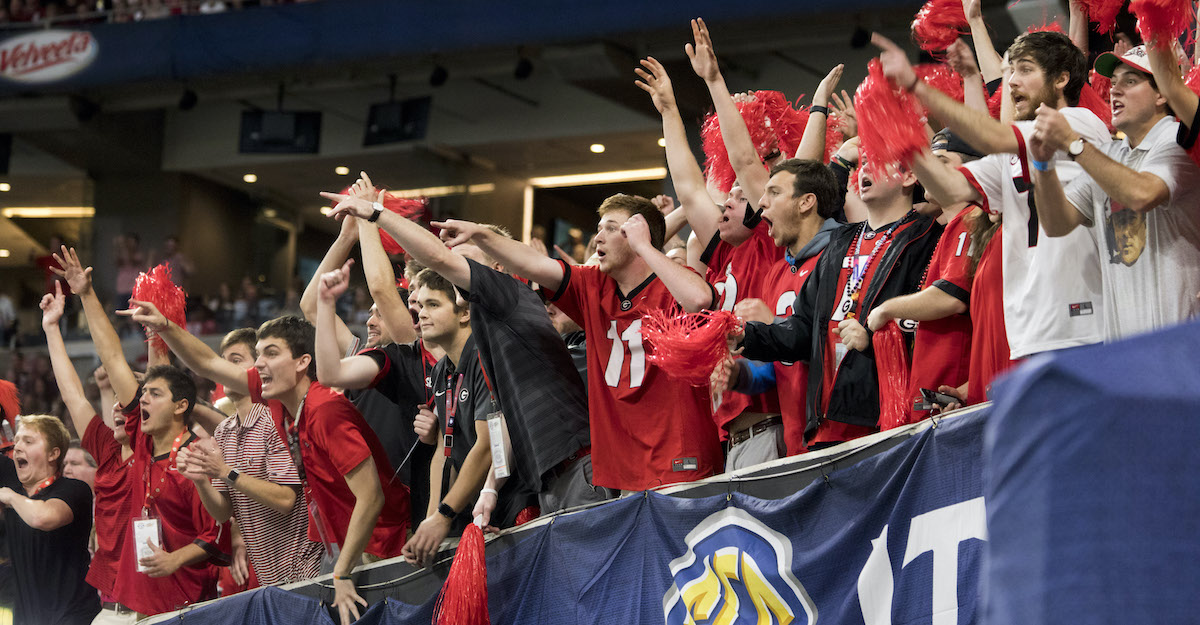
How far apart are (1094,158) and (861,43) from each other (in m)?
9.97

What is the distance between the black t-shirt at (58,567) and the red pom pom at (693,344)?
3963 millimetres

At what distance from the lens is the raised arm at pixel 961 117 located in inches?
129

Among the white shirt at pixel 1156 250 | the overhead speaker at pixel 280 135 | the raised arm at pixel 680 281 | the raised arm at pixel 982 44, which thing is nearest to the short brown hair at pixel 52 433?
Answer: the raised arm at pixel 680 281

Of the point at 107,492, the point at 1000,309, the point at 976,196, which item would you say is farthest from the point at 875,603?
the point at 107,492

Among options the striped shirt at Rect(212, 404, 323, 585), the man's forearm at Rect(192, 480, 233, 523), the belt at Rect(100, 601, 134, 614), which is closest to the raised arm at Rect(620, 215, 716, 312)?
the striped shirt at Rect(212, 404, 323, 585)

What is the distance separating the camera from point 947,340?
3.90 m

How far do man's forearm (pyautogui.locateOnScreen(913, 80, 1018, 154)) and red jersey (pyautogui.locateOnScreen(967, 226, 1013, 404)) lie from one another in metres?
0.55

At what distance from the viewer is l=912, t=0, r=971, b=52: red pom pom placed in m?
5.14

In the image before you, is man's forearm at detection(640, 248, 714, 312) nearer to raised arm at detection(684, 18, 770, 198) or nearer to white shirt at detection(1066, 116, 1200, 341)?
raised arm at detection(684, 18, 770, 198)

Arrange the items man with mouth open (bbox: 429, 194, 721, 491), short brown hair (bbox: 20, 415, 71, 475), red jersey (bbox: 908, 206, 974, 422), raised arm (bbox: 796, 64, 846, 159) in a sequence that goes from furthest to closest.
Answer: short brown hair (bbox: 20, 415, 71, 475) < raised arm (bbox: 796, 64, 846, 159) < man with mouth open (bbox: 429, 194, 721, 491) < red jersey (bbox: 908, 206, 974, 422)

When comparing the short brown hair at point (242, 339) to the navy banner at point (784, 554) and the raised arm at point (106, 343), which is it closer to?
the raised arm at point (106, 343)

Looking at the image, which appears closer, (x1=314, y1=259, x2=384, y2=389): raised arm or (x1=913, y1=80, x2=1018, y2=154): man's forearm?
(x1=913, y1=80, x2=1018, y2=154): man's forearm

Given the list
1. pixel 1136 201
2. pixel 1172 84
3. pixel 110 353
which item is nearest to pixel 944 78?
pixel 1172 84

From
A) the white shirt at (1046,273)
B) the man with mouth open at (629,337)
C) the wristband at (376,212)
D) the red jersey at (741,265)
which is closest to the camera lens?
the white shirt at (1046,273)
